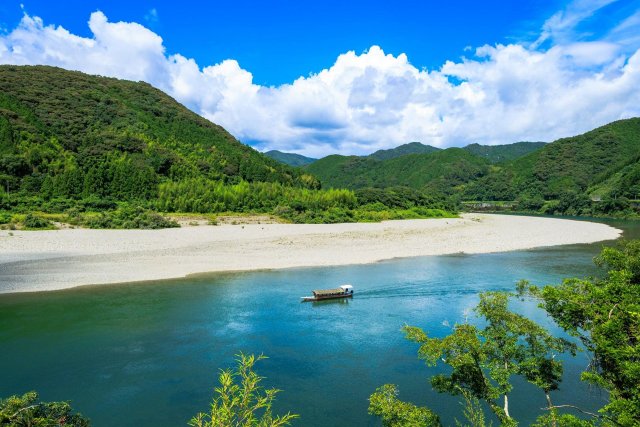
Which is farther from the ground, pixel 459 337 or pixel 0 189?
pixel 0 189

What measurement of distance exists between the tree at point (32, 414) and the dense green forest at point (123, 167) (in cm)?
5370

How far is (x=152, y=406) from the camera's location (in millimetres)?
15469

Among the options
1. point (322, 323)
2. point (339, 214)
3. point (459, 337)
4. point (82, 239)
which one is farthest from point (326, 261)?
point (339, 214)

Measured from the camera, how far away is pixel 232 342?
70.7 feet

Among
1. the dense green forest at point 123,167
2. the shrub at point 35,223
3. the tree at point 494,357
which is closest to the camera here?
the tree at point 494,357

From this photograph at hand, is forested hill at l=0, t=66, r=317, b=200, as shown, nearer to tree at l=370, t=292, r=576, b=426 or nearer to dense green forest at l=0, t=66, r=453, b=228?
dense green forest at l=0, t=66, r=453, b=228

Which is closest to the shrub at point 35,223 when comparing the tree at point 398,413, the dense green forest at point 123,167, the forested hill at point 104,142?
the dense green forest at point 123,167

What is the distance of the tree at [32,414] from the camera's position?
7168mm

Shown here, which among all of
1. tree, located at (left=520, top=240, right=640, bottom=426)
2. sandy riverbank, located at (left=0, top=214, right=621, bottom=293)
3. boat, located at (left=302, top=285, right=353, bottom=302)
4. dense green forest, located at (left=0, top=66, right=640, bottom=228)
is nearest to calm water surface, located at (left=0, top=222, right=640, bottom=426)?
boat, located at (left=302, top=285, right=353, bottom=302)

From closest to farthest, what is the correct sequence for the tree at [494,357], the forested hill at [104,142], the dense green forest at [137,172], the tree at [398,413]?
the tree at [398,413], the tree at [494,357], the dense green forest at [137,172], the forested hill at [104,142]

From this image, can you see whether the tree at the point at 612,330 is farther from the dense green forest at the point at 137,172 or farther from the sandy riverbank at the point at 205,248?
the dense green forest at the point at 137,172

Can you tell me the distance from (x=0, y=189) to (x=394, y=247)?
66.2 meters

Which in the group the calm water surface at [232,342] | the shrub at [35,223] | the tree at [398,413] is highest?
the shrub at [35,223]

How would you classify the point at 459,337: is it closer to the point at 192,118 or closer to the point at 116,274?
the point at 116,274
